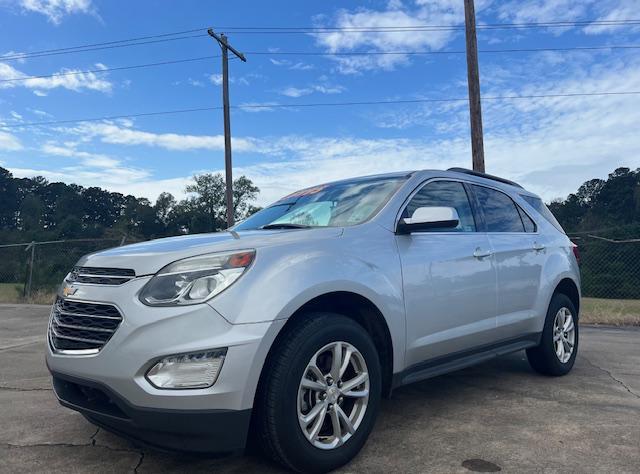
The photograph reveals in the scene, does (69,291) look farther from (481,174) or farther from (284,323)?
(481,174)

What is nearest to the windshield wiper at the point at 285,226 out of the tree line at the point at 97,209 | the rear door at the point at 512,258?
the rear door at the point at 512,258

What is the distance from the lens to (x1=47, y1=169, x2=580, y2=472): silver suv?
238 centimetres

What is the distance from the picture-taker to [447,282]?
3557 millimetres

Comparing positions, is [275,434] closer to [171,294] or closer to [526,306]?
[171,294]

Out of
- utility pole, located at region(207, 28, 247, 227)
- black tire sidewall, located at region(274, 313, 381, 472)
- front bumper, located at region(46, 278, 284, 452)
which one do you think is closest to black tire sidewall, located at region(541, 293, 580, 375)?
black tire sidewall, located at region(274, 313, 381, 472)

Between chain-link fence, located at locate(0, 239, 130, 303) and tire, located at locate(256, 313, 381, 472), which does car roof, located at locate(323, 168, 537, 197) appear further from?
chain-link fence, located at locate(0, 239, 130, 303)

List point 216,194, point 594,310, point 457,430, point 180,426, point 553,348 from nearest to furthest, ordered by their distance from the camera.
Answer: point 180,426 < point 457,430 < point 553,348 < point 594,310 < point 216,194

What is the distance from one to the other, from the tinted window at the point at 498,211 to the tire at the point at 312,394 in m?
1.91

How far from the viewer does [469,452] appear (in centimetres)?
303

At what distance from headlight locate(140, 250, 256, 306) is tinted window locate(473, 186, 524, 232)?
2472 millimetres

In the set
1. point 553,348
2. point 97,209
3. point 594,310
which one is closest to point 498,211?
point 553,348

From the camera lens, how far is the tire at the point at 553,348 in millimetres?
4676

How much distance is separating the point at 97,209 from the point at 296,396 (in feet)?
177

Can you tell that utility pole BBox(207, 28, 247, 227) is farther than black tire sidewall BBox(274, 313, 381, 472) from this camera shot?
Yes
